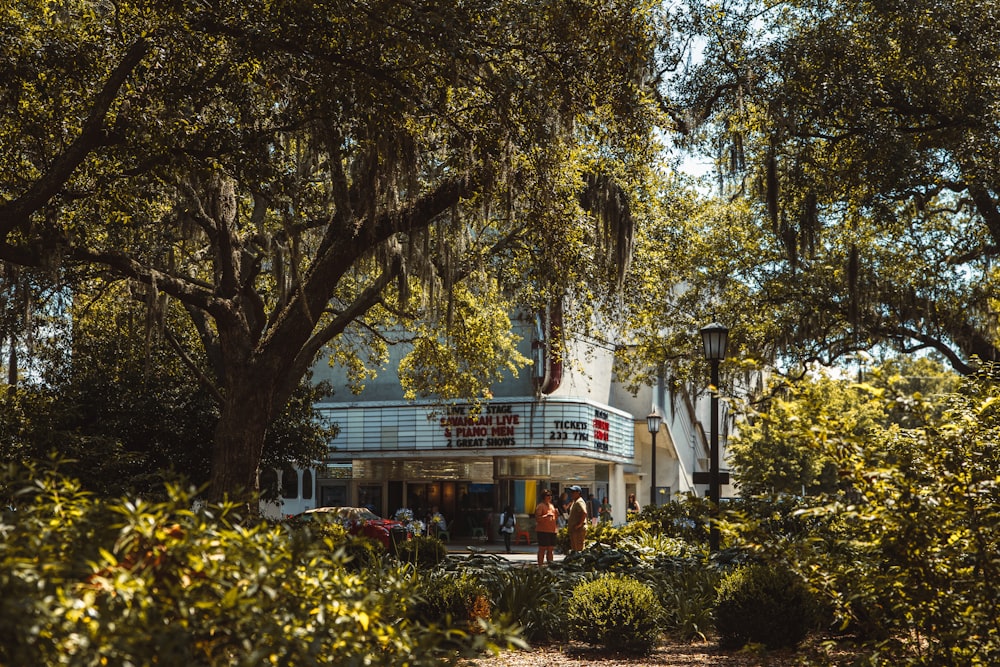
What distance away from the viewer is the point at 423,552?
14477mm

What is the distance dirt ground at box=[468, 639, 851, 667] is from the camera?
9.82 metres

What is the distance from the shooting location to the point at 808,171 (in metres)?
16.4

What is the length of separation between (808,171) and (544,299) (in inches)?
245

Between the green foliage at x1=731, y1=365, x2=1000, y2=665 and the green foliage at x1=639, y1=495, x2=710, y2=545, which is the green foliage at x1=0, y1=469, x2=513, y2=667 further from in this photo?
the green foliage at x1=639, y1=495, x2=710, y2=545

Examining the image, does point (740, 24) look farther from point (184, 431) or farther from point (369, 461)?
point (369, 461)

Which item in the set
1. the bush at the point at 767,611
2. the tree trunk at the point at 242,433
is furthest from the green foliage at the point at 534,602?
the tree trunk at the point at 242,433

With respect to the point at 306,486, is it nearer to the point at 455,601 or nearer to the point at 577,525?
the point at 577,525

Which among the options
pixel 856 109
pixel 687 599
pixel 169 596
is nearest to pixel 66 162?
pixel 169 596

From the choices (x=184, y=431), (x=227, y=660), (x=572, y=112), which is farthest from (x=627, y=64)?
(x=184, y=431)

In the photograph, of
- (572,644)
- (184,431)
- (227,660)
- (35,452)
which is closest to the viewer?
(227,660)

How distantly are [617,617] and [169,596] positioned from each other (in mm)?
7569

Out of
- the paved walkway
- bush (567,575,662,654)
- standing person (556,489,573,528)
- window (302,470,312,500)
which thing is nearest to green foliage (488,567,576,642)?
bush (567,575,662,654)

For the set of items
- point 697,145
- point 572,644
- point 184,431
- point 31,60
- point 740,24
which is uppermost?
point 740,24

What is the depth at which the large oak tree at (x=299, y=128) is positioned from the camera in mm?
10578
